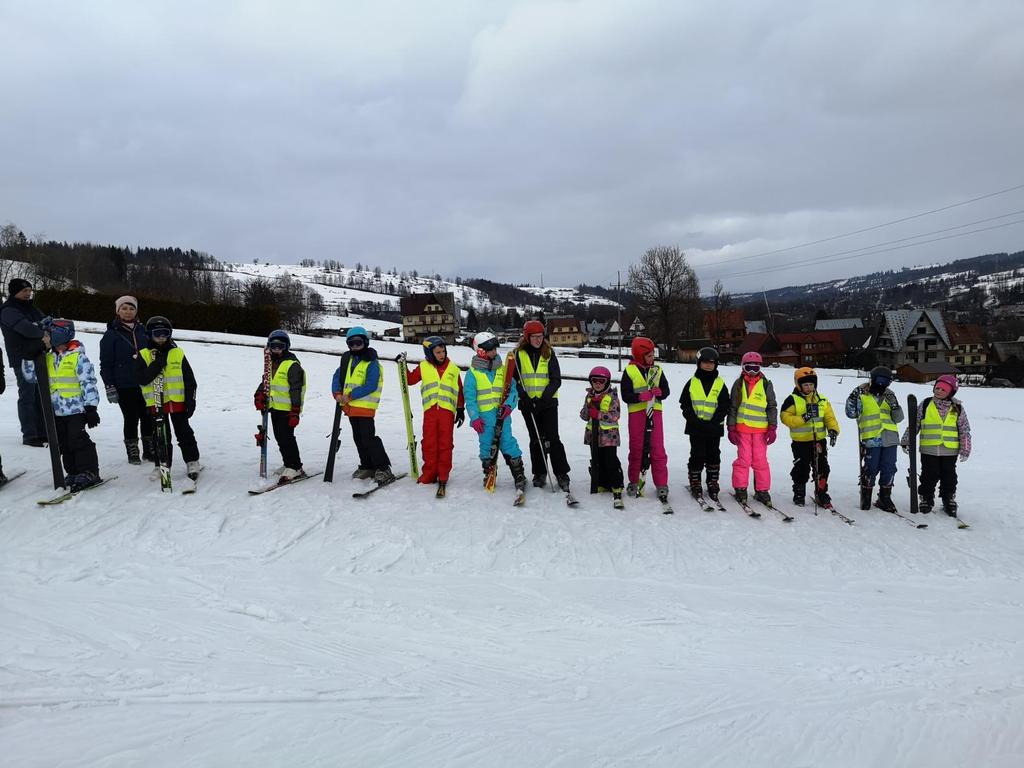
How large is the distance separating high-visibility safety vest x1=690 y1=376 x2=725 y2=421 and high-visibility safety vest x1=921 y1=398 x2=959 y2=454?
9.78 feet

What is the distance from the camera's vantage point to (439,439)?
7332 mm

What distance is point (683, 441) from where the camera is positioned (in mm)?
14086

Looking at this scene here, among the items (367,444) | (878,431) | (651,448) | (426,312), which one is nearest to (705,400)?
(651,448)

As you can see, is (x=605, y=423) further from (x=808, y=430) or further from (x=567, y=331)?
(x=567, y=331)

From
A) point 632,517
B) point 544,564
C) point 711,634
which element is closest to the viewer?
point 711,634

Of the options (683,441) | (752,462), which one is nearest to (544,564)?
(752,462)

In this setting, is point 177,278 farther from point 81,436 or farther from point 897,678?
point 897,678

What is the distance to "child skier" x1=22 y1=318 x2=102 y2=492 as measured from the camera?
263 inches

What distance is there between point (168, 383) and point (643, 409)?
5991 millimetres

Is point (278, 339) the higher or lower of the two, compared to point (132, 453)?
higher

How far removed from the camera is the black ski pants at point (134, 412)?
7.58 m

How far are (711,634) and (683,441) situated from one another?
10.1m

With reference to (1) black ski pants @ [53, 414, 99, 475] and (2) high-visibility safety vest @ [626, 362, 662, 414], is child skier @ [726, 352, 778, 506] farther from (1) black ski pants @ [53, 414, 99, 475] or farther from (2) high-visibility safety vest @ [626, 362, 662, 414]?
(1) black ski pants @ [53, 414, 99, 475]

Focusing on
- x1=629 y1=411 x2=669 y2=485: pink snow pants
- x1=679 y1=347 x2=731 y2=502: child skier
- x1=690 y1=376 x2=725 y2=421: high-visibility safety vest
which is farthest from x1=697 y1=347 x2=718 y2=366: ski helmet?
x1=629 y1=411 x2=669 y2=485: pink snow pants
